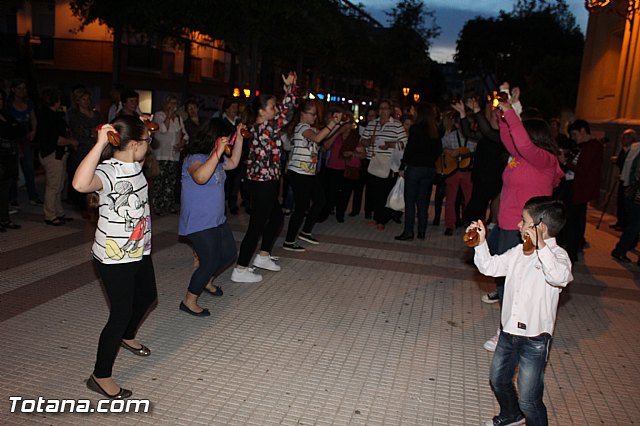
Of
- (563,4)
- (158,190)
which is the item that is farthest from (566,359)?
(563,4)

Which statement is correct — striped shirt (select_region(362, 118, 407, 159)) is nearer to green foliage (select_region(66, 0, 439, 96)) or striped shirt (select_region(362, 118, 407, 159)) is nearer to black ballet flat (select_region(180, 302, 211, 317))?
black ballet flat (select_region(180, 302, 211, 317))

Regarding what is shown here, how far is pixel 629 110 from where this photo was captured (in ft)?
45.9

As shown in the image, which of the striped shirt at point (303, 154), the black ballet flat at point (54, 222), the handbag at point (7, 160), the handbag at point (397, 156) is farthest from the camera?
the handbag at point (397, 156)

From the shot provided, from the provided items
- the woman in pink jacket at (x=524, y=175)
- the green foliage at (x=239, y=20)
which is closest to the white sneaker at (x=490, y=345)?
the woman in pink jacket at (x=524, y=175)

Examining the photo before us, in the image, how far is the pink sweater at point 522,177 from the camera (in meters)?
4.99

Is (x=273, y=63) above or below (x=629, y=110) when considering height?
above

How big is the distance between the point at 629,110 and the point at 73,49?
78.5ft

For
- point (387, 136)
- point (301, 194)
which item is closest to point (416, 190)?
point (387, 136)

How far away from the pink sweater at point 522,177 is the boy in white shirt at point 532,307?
1.71 meters

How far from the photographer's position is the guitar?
920cm

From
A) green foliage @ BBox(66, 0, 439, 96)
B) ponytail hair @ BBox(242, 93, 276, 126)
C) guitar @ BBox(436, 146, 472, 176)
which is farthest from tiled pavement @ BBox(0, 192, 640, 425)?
green foliage @ BBox(66, 0, 439, 96)

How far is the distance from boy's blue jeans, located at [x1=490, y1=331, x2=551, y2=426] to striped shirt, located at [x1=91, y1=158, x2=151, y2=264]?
89.1 inches

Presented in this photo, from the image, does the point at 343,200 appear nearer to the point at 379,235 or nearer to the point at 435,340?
the point at 379,235

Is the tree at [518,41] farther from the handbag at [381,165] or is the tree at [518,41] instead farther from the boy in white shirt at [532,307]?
the boy in white shirt at [532,307]
